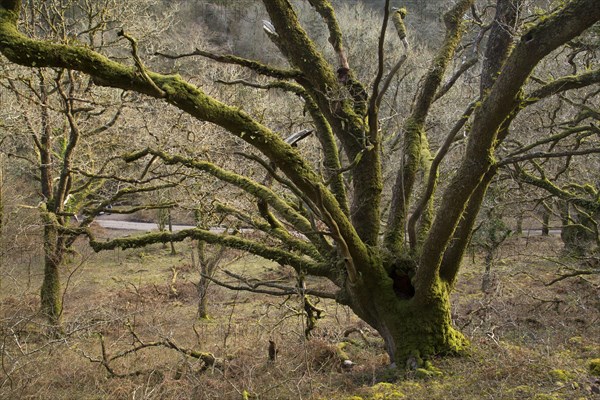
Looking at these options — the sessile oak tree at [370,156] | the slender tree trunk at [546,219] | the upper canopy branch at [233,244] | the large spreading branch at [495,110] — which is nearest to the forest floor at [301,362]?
the upper canopy branch at [233,244]

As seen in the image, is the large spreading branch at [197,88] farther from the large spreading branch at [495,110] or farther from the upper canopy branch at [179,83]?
the large spreading branch at [495,110]

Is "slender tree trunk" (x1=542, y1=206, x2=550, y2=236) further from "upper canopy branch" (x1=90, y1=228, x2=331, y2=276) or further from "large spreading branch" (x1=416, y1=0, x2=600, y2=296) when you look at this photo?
"upper canopy branch" (x1=90, y1=228, x2=331, y2=276)

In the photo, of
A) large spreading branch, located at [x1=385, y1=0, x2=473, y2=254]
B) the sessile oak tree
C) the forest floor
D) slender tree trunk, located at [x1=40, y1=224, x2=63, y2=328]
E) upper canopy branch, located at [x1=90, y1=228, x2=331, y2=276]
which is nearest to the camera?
the sessile oak tree

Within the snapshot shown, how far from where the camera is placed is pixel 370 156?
22.0 feet

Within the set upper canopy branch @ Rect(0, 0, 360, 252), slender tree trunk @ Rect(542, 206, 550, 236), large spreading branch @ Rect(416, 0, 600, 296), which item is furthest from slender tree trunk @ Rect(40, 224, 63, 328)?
slender tree trunk @ Rect(542, 206, 550, 236)

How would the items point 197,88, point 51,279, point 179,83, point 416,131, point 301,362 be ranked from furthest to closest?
point 51,279, point 416,131, point 301,362, point 197,88, point 179,83

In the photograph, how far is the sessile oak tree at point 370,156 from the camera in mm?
3938

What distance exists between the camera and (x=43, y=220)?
10945 mm

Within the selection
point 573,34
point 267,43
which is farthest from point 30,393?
point 267,43

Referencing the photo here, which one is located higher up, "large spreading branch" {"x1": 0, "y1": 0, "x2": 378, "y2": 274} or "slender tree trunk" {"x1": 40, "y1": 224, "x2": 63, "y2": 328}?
"large spreading branch" {"x1": 0, "y1": 0, "x2": 378, "y2": 274}

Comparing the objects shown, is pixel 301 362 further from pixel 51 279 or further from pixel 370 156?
pixel 51 279

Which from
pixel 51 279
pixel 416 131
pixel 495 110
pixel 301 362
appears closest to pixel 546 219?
pixel 416 131

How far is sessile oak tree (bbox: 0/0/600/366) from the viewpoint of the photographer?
394cm

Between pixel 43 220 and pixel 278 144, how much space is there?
8279mm
